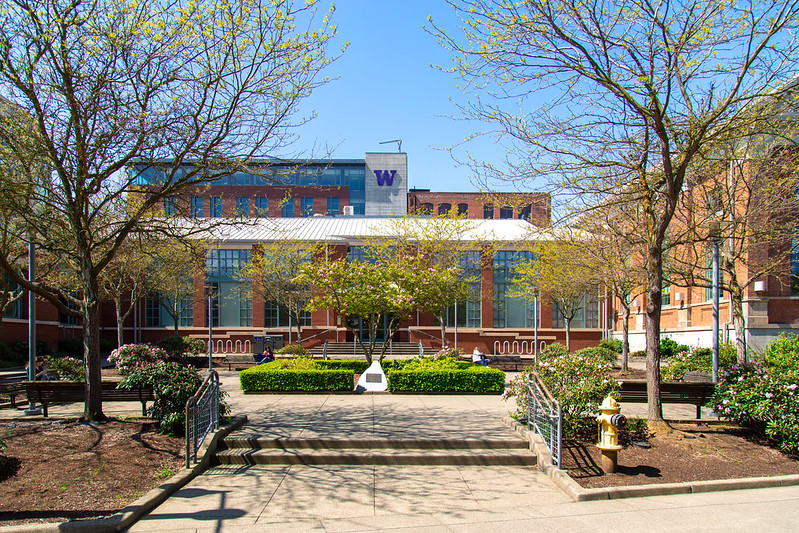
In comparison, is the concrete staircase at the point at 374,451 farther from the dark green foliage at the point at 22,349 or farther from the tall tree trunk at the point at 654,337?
the dark green foliage at the point at 22,349

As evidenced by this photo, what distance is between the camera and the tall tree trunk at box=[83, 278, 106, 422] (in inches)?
407

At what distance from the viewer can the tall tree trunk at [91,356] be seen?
10328 mm

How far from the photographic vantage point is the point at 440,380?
15.9m

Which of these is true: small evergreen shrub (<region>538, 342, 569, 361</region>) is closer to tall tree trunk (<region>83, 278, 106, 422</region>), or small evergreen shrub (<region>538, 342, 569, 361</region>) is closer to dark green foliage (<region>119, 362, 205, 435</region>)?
dark green foliage (<region>119, 362, 205, 435</region>)

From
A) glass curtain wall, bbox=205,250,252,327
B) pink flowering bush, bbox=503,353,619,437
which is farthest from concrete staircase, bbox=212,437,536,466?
glass curtain wall, bbox=205,250,252,327

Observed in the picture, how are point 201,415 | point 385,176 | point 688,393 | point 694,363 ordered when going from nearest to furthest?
1. point 201,415
2. point 688,393
3. point 694,363
4. point 385,176

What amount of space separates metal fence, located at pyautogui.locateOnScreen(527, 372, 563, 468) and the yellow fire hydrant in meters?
0.60

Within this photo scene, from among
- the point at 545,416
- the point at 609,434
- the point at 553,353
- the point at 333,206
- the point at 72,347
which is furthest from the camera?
the point at 333,206

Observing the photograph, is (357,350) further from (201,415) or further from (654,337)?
(654,337)

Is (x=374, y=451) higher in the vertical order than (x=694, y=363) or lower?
lower

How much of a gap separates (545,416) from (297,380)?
8553mm

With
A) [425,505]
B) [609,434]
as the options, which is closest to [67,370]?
[425,505]

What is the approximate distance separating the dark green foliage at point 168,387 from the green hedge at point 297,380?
5120 millimetres

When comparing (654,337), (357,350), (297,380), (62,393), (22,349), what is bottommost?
(357,350)
